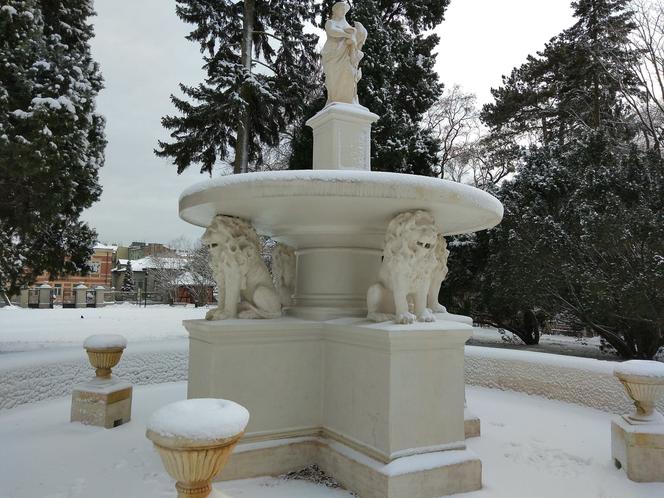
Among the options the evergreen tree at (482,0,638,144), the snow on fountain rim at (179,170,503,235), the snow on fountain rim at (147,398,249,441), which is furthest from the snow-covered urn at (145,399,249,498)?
the evergreen tree at (482,0,638,144)

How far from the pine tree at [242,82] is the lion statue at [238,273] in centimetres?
1097

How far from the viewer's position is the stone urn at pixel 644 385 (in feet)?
11.5

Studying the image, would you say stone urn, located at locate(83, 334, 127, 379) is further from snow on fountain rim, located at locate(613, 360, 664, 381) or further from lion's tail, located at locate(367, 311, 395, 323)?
snow on fountain rim, located at locate(613, 360, 664, 381)

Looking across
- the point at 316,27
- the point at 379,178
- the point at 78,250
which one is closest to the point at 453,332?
the point at 379,178

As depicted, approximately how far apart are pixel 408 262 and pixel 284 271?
180 centimetres

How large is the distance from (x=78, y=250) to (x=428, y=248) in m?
9.69

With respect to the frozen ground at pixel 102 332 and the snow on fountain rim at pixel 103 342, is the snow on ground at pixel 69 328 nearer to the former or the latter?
the frozen ground at pixel 102 332

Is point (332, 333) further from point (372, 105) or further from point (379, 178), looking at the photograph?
point (372, 105)

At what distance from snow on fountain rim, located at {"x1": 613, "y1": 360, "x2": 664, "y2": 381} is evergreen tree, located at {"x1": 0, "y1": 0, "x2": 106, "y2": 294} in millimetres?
8699

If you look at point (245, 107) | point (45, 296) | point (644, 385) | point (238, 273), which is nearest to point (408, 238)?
point (238, 273)

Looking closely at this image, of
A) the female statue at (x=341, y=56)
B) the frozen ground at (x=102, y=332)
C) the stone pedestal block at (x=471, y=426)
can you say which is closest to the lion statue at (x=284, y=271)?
the female statue at (x=341, y=56)

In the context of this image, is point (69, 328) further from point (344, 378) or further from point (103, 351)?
point (344, 378)

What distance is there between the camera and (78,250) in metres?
10.4

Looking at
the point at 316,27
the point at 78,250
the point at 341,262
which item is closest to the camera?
the point at 341,262
